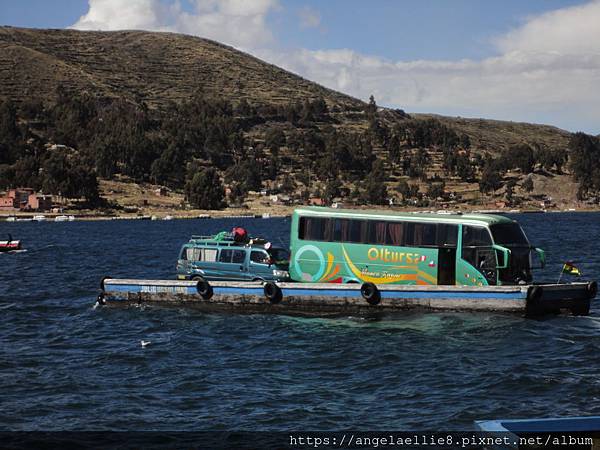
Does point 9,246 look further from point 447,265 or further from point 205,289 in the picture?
point 447,265

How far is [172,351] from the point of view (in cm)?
2650

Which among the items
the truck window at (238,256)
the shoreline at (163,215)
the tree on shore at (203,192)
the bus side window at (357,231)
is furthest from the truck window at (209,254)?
the tree on shore at (203,192)

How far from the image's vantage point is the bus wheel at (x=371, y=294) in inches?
1230

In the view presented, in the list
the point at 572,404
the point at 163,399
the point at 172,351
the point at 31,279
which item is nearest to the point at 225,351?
the point at 172,351

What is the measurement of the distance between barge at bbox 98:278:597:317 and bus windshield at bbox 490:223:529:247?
2.07m

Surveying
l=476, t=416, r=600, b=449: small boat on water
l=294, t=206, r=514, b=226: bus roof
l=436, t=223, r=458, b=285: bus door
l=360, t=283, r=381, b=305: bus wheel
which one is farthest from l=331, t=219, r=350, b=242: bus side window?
l=476, t=416, r=600, b=449: small boat on water

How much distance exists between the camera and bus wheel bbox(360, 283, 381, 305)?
3123 centimetres

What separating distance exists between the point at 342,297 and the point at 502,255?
6197mm

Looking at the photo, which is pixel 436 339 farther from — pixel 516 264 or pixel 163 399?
pixel 163 399

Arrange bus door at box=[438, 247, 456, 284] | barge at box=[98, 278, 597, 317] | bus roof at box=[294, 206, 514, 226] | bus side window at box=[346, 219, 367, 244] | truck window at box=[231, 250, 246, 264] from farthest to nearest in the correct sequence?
truck window at box=[231, 250, 246, 264] < bus side window at box=[346, 219, 367, 244] < bus door at box=[438, 247, 456, 284] < bus roof at box=[294, 206, 514, 226] < barge at box=[98, 278, 597, 317]

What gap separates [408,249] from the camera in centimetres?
3225

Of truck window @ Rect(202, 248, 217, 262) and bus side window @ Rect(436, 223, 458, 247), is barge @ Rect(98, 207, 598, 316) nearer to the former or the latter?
bus side window @ Rect(436, 223, 458, 247)

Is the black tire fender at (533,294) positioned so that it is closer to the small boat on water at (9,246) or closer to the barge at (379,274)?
the barge at (379,274)

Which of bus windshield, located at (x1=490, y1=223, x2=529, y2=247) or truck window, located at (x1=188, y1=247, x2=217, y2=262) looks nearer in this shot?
bus windshield, located at (x1=490, y1=223, x2=529, y2=247)
